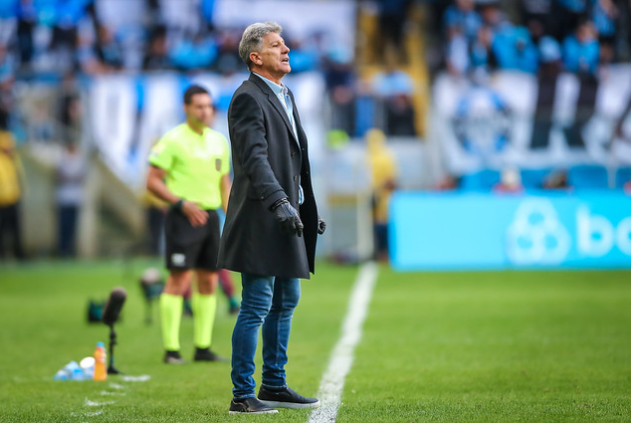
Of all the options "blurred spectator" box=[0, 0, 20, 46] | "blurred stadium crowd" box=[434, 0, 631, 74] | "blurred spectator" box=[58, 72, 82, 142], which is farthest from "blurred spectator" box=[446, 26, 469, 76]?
"blurred spectator" box=[0, 0, 20, 46]

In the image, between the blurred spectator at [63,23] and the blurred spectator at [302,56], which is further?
the blurred spectator at [63,23]

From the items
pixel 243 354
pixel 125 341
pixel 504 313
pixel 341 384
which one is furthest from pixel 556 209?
pixel 243 354

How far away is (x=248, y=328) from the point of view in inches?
215

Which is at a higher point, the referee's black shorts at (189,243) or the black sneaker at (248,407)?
the referee's black shorts at (189,243)

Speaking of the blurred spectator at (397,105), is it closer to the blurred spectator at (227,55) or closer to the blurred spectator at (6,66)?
the blurred spectator at (227,55)

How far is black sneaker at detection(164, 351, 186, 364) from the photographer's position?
308 inches

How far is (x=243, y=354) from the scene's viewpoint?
17.9 ft

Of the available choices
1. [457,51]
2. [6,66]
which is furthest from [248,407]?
[6,66]

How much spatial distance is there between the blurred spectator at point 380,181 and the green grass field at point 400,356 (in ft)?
15.2

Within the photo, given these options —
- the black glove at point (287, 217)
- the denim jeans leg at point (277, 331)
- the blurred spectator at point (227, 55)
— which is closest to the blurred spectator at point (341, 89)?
the blurred spectator at point (227, 55)

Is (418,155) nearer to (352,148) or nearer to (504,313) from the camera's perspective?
(352,148)

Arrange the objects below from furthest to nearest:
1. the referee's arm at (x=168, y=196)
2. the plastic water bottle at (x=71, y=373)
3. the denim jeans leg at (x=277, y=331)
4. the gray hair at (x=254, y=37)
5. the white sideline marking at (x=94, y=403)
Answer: the referee's arm at (x=168, y=196) < the plastic water bottle at (x=71, y=373) < the white sideline marking at (x=94, y=403) < the denim jeans leg at (x=277, y=331) < the gray hair at (x=254, y=37)

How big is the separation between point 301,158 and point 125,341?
4179mm

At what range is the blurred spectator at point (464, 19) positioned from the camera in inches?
946
